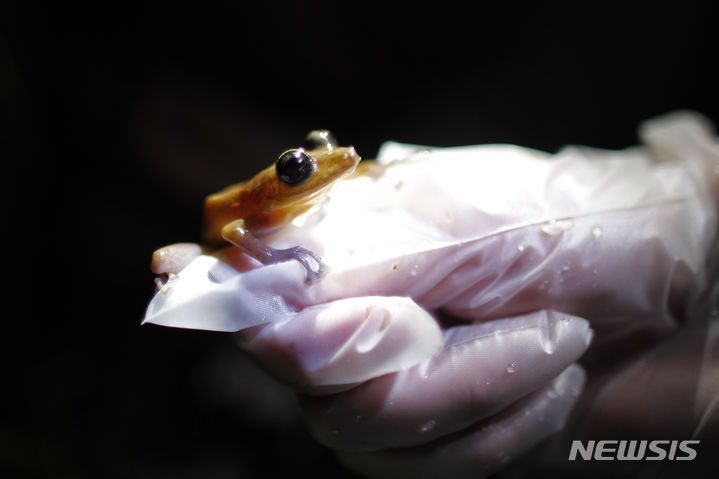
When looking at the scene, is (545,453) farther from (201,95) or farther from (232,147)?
(201,95)

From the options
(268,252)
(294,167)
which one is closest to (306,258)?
(268,252)

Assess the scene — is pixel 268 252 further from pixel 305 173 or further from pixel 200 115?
pixel 200 115

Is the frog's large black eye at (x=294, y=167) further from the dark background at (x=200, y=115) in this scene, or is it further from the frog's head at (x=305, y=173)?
the dark background at (x=200, y=115)

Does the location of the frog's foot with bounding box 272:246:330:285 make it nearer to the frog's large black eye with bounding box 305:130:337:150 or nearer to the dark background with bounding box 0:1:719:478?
the frog's large black eye with bounding box 305:130:337:150

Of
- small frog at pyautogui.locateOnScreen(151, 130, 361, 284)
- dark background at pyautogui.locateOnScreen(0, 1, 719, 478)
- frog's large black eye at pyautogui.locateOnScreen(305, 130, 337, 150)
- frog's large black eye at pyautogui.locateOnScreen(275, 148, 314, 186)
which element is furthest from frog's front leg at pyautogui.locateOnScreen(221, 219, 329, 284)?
dark background at pyautogui.locateOnScreen(0, 1, 719, 478)

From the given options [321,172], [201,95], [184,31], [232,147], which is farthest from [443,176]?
[184,31]

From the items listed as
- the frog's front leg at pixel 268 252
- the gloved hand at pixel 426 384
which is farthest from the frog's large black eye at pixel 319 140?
the gloved hand at pixel 426 384
